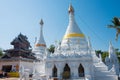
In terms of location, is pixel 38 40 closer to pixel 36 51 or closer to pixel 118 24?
pixel 36 51

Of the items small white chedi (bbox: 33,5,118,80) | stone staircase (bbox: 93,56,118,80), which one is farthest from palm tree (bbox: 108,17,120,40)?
stone staircase (bbox: 93,56,118,80)

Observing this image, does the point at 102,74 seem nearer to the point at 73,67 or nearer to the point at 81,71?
the point at 81,71

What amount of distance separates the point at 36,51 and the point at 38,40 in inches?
135

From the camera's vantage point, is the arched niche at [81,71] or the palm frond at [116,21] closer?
the palm frond at [116,21]

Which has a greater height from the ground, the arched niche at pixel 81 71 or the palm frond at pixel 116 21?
the palm frond at pixel 116 21

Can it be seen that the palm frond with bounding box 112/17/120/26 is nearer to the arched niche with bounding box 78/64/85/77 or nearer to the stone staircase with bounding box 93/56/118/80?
the arched niche with bounding box 78/64/85/77

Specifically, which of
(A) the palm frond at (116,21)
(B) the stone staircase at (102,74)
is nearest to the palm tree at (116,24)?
(A) the palm frond at (116,21)

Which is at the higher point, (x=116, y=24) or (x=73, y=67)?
(x=116, y=24)

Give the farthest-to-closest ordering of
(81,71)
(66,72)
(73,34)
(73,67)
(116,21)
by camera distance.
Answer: (73,34)
(81,71)
(73,67)
(66,72)
(116,21)

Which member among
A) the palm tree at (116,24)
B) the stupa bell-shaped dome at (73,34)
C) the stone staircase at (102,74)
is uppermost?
the stupa bell-shaped dome at (73,34)

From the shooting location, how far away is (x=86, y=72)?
95.6 feet

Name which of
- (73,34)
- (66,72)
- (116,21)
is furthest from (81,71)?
(116,21)

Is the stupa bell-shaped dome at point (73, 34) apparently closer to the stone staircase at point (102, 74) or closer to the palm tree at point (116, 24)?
the stone staircase at point (102, 74)

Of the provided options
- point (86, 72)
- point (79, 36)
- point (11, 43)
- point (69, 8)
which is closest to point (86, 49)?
point (79, 36)
